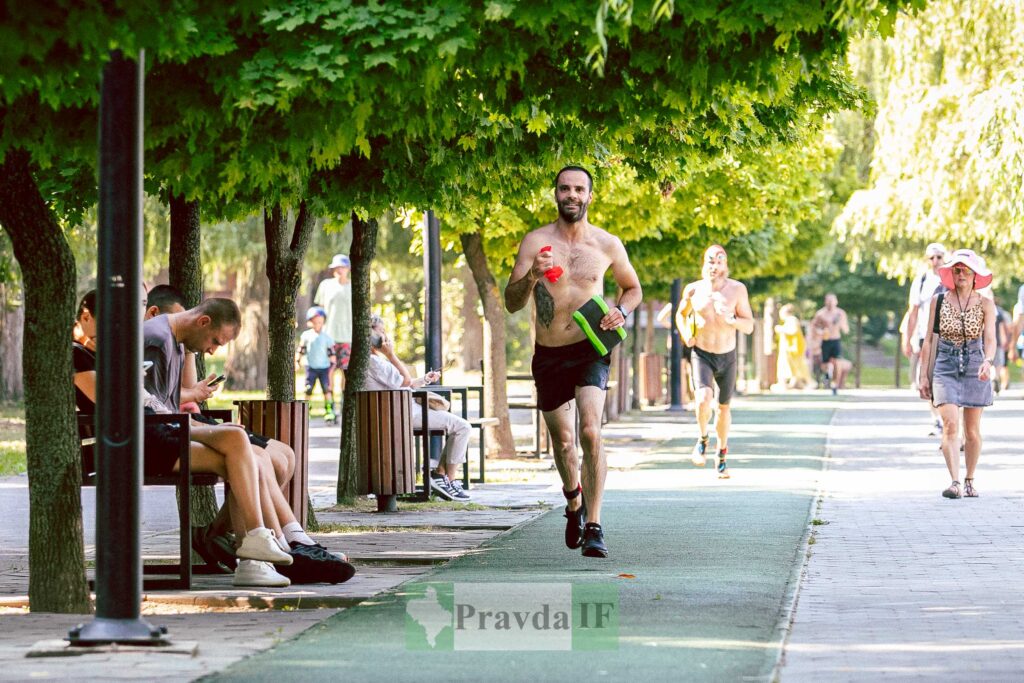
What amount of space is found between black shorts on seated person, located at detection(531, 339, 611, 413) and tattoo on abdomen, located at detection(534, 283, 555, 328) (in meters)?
0.15

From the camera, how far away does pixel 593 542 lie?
10.0 meters

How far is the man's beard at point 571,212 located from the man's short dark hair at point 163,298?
200 centimetres

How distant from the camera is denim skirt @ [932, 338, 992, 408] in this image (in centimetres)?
1441

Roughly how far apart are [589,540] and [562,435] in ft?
1.95

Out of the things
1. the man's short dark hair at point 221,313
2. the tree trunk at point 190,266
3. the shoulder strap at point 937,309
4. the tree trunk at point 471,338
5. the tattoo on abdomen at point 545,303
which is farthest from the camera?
the tree trunk at point 471,338

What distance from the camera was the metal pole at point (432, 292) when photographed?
52.7 feet

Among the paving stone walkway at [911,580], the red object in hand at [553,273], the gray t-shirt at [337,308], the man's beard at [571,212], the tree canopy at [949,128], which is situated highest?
the tree canopy at [949,128]

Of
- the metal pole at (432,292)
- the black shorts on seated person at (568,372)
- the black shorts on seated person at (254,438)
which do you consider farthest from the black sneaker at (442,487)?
the black shorts on seated person at (254,438)

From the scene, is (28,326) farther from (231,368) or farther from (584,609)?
(231,368)

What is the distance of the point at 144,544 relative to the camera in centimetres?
1134

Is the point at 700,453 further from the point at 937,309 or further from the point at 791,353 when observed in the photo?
the point at 791,353

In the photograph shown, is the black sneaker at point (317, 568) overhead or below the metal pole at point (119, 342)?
below

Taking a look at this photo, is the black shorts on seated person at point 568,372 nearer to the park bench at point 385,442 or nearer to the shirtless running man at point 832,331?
the park bench at point 385,442

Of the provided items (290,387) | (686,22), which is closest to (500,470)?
(290,387)
